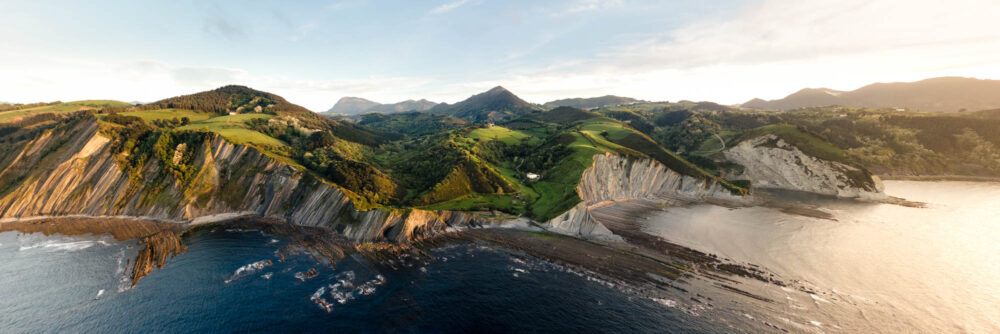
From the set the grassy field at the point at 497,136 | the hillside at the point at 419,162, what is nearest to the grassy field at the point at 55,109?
the hillside at the point at 419,162

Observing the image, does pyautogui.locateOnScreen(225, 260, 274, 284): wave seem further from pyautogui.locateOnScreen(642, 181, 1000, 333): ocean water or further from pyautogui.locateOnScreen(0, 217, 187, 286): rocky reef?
pyautogui.locateOnScreen(642, 181, 1000, 333): ocean water

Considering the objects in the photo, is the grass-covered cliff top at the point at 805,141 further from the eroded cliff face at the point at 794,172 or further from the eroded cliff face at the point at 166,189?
the eroded cliff face at the point at 166,189

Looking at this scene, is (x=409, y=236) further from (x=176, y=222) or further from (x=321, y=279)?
(x=176, y=222)

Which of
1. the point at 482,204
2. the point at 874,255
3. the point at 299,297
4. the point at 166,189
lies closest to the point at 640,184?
the point at 874,255

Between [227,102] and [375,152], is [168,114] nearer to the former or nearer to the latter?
[227,102]

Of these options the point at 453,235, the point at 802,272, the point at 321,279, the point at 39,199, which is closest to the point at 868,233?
the point at 802,272
